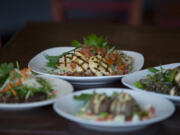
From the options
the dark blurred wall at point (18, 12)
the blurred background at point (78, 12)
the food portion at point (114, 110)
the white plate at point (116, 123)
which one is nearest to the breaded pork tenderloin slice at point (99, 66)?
the white plate at point (116, 123)

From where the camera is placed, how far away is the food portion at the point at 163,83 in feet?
5.57

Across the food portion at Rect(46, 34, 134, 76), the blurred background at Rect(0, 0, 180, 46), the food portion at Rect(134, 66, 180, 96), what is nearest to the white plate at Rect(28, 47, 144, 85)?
the food portion at Rect(46, 34, 134, 76)

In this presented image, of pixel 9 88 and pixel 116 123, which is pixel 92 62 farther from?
pixel 116 123

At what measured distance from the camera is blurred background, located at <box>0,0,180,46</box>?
4645mm

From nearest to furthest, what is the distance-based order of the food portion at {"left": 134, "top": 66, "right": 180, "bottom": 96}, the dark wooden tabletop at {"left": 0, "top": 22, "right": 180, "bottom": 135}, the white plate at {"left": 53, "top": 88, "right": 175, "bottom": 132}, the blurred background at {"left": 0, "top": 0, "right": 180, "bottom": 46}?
the white plate at {"left": 53, "top": 88, "right": 175, "bottom": 132}, the dark wooden tabletop at {"left": 0, "top": 22, "right": 180, "bottom": 135}, the food portion at {"left": 134, "top": 66, "right": 180, "bottom": 96}, the blurred background at {"left": 0, "top": 0, "right": 180, "bottom": 46}

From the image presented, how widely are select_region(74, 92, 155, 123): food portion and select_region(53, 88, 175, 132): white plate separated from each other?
0.11 feet

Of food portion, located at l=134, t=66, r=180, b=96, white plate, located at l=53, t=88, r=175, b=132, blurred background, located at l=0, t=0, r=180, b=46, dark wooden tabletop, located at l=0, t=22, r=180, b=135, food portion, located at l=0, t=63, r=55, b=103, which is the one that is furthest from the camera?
blurred background, located at l=0, t=0, r=180, b=46

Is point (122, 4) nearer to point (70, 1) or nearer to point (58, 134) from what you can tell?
point (70, 1)

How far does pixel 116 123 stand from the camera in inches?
51.3

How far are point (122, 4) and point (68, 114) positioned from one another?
11.6 ft

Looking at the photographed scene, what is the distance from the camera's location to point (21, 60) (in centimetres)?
239

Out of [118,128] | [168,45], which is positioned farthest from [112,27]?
[118,128]

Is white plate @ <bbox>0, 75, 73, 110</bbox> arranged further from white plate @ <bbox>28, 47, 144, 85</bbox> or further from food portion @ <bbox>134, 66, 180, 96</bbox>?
food portion @ <bbox>134, 66, 180, 96</bbox>

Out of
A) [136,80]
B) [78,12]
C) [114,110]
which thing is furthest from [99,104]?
[78,12]
